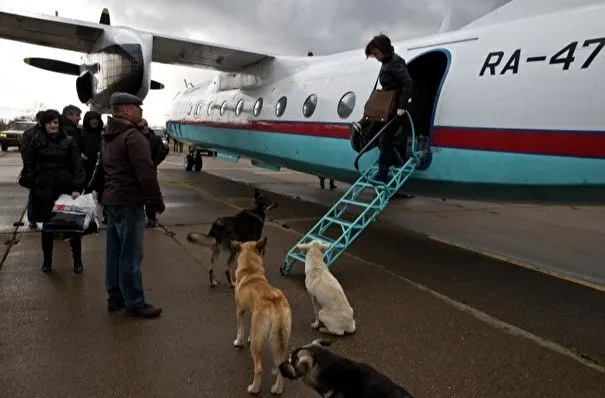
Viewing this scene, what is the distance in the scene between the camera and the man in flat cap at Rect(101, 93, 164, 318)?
163 inches


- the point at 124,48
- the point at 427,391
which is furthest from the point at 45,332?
the point at 124,48

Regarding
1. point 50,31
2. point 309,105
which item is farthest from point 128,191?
point 50,31

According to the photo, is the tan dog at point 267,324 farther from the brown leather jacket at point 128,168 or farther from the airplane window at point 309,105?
the airplane window at point 309,105

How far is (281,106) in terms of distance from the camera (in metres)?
10.0

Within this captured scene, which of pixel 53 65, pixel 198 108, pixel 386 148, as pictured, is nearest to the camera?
pixel 386 148

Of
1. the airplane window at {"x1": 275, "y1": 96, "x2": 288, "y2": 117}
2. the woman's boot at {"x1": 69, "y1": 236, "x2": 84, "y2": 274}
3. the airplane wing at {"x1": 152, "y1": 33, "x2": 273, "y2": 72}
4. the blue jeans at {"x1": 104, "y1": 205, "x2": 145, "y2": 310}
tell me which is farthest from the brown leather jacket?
the airplane wing at {"x1": 152, "y1": 33, "x2": 273, "y2": 72}

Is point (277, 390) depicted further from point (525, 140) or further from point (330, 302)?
point (525, 140)

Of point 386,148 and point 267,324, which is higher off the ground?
point 386,148

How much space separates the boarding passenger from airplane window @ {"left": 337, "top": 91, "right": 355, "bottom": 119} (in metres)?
1.36

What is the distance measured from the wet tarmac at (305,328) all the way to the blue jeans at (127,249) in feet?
0.88

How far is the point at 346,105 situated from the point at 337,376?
5.87m

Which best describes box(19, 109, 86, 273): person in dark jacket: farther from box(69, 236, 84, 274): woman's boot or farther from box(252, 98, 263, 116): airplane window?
box(252, 98, 263, 116): airplane window

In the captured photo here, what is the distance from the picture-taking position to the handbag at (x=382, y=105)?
6.21 metres

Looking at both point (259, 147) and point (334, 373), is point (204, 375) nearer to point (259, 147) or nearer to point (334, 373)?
point (334, 373)
